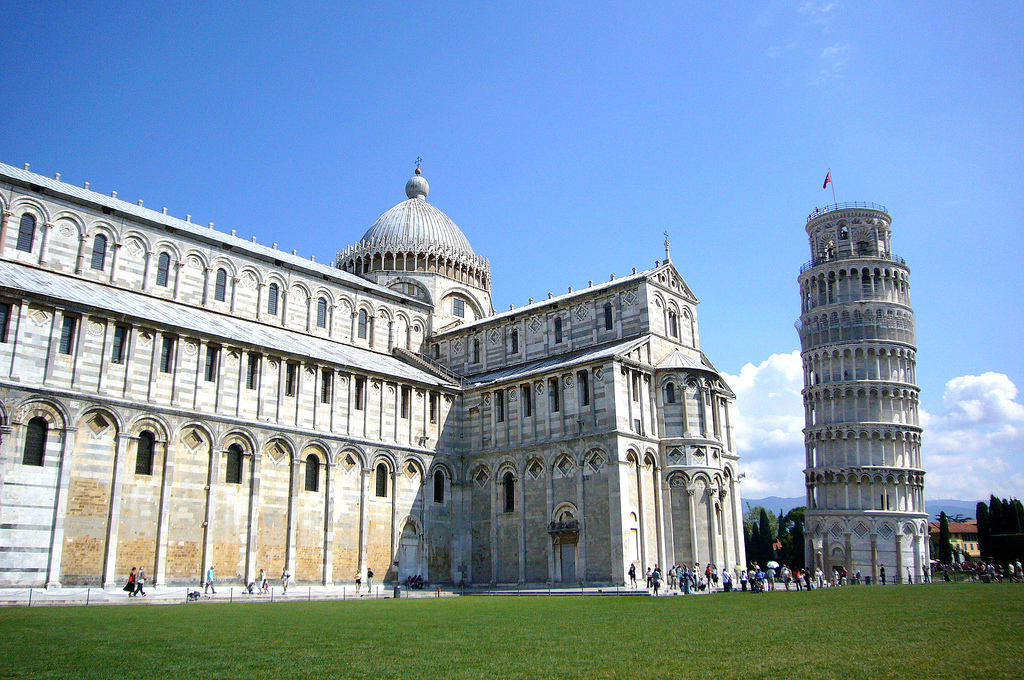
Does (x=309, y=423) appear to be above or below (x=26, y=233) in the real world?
below

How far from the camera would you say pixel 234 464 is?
3778 cm

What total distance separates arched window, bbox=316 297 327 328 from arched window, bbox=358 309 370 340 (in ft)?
9.22

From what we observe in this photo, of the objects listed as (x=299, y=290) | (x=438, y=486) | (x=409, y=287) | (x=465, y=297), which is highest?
(x=409, y=287)

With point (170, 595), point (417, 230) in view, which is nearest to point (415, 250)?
point (417, 230)

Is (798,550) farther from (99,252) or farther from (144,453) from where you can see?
(99,252)

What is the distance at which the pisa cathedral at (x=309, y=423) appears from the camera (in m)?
32.7

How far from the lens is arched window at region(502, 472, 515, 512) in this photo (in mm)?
45375

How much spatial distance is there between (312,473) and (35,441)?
13.0m

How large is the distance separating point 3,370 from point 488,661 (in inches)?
1082

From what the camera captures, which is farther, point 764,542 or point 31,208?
point 764,542

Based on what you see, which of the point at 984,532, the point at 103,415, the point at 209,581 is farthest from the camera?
the point at 984,532

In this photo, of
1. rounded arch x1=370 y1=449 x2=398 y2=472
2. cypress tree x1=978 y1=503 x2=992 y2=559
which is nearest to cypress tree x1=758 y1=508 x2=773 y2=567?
→ cypress tree x1=978 y1=503 x2=992 y2=559

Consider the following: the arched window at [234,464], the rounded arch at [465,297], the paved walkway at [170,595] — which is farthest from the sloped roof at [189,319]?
the paved walkway at [170,595]

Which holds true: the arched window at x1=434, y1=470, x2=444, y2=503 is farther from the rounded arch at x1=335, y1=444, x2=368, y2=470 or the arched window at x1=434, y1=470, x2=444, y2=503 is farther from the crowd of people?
the crowd of people
